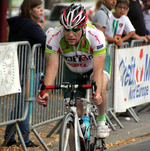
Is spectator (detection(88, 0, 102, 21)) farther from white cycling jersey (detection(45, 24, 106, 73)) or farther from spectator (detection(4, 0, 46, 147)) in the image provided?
white cycling jersey (detection(45, 24, 106, 73))

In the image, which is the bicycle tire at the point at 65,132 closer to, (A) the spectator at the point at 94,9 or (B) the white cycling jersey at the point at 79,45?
(B) the white cycling jersey at the point at 79,45

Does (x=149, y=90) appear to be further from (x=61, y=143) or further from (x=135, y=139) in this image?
(x=61, y=143)

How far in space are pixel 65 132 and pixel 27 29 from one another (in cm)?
238

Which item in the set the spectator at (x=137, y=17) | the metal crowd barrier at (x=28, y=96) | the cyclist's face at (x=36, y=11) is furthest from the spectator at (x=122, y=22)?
the metal crowd barrier at (x=28, y=96)

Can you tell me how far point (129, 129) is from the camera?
336 inches

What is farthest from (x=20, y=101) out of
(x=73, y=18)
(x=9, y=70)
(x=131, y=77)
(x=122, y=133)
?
(x=131, y=77)

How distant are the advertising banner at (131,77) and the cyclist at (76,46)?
2.73 meters

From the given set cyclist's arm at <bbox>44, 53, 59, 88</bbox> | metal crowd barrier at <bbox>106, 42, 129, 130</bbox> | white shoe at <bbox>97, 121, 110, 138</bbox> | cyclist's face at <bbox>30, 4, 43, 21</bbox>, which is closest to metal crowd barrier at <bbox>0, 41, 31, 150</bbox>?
cyclist's face at <bbox>30, 4, 43, 21</bbox>

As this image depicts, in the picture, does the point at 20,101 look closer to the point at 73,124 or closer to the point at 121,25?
the point at 73,124

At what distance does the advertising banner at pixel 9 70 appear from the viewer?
6296 millimetres

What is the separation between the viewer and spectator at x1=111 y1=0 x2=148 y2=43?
916 centimetres

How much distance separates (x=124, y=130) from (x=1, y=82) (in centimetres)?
299

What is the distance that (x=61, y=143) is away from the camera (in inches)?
191

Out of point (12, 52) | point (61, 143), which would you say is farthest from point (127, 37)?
point (61, 143)
